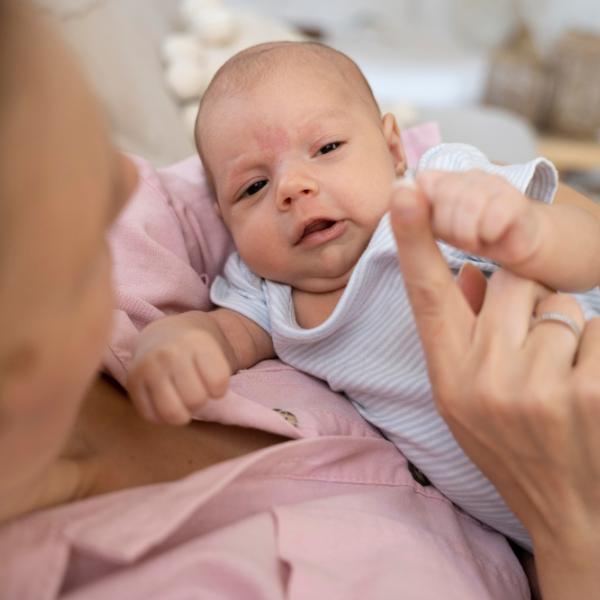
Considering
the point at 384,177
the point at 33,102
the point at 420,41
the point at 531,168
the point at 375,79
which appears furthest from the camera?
the point at 420,41

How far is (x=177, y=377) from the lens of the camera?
74 cm

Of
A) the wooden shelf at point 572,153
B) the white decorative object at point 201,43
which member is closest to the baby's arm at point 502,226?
the white decorative object at point 201,43

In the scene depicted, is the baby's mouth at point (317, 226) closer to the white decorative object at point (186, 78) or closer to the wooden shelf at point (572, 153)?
the white decorative object at point (186, 78)

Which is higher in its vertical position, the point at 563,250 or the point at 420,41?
the point at 563,250

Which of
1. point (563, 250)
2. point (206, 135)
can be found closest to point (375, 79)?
point (206, 135)

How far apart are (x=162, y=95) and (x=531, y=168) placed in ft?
2.98

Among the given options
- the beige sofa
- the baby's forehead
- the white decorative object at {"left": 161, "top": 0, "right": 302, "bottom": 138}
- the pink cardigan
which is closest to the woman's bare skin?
the pink cardigan

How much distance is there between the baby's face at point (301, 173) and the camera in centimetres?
97

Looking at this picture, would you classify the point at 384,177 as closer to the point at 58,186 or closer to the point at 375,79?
the point at 58,186

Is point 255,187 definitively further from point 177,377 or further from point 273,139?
point 177,377

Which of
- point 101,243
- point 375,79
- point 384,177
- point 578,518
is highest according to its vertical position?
point 101,243

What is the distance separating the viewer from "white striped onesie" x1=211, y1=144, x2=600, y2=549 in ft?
2.86

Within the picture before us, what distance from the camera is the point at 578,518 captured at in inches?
27.0

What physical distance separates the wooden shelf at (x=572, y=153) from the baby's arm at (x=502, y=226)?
2.67 metres
